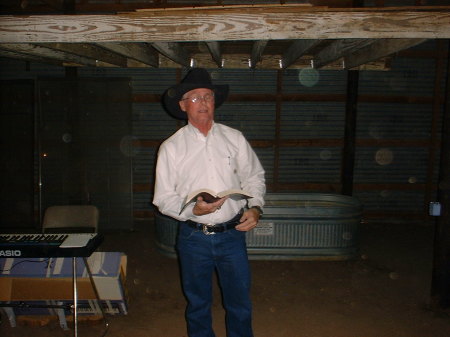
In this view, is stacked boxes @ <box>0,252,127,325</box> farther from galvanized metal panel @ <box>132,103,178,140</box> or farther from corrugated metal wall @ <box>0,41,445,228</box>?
galvanized metal panel @ <box>132,103,178,140</box>

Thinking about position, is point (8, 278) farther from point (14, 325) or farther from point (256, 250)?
point (256, 250)

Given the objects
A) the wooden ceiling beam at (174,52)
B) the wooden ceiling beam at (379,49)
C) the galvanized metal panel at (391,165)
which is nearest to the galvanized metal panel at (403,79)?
the galvanized metal panel at (391,165)

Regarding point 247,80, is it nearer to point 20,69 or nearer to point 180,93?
point 20,69

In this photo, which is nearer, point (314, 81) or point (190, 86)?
point (190, 86)

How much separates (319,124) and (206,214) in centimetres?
639

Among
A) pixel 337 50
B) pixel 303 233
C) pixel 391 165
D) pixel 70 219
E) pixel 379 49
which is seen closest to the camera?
pixel 379 49

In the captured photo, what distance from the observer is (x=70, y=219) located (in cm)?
526

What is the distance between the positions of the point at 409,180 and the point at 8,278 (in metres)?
8.52

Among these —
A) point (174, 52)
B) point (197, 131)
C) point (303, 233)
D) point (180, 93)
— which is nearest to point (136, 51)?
point (174, 52)

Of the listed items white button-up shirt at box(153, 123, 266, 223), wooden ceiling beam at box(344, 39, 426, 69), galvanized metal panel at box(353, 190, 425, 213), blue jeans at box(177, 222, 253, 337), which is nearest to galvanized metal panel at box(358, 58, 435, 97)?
galvanized metal panel at box(353, 190, 425, 213)

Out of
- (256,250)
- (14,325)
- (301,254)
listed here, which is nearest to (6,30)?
(14,325)

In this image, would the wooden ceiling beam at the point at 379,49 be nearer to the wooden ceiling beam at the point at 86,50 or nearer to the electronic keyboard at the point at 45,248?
the wooden ceiling beam at the point at 86,50

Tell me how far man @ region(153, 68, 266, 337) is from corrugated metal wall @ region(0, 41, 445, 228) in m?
5.39

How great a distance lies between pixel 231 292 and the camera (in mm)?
3523
